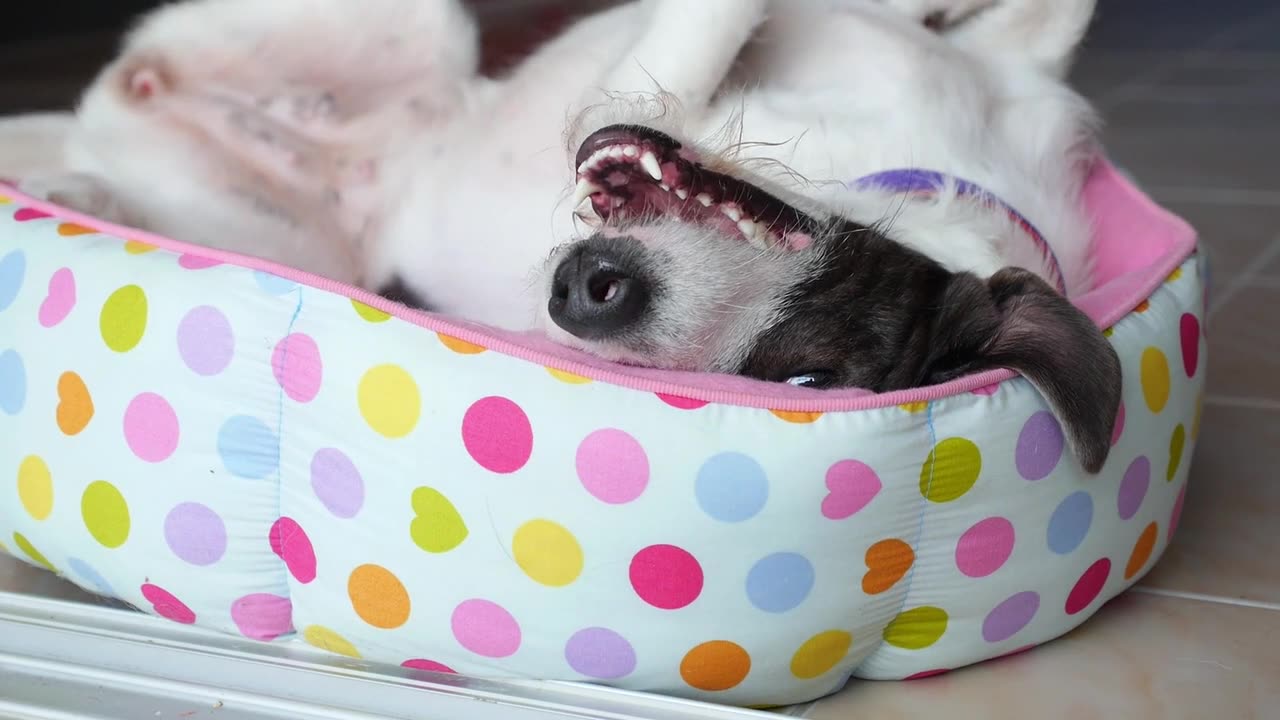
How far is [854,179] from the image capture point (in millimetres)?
1849

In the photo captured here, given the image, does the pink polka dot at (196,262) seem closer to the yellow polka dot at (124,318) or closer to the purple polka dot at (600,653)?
the yellow polka dot at (124,318)

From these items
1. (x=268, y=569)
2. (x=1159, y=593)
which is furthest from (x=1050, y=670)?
(x=268, y=569)

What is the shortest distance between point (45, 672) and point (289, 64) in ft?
4.35

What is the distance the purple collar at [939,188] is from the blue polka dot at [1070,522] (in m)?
0.42

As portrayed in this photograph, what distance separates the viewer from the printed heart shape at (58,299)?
1580mm

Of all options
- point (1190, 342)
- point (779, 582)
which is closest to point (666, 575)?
point (779, 582)

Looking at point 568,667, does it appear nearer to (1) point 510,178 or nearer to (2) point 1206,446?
(1) point 510,178

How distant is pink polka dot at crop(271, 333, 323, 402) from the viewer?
1.41m

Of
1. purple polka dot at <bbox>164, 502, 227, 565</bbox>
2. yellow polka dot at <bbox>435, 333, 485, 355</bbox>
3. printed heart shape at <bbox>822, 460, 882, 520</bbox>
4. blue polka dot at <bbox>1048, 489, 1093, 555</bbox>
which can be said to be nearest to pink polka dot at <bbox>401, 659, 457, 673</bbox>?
purple polka dot at <bbox>164, 502, 227, 565</bbox>

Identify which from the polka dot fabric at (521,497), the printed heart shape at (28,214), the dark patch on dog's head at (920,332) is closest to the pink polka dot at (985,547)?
the polka dot fabric at (521,497)

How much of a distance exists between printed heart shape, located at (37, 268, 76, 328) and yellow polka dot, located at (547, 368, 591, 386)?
0.64m

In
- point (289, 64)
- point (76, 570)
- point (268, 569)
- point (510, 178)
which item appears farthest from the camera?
point (289, 64)

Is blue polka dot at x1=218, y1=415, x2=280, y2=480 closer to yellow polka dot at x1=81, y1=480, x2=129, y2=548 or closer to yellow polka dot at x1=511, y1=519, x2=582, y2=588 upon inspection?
yellow polka dot at x1=81, y1=480, x2=129, y2=548

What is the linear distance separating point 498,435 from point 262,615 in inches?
16.1
